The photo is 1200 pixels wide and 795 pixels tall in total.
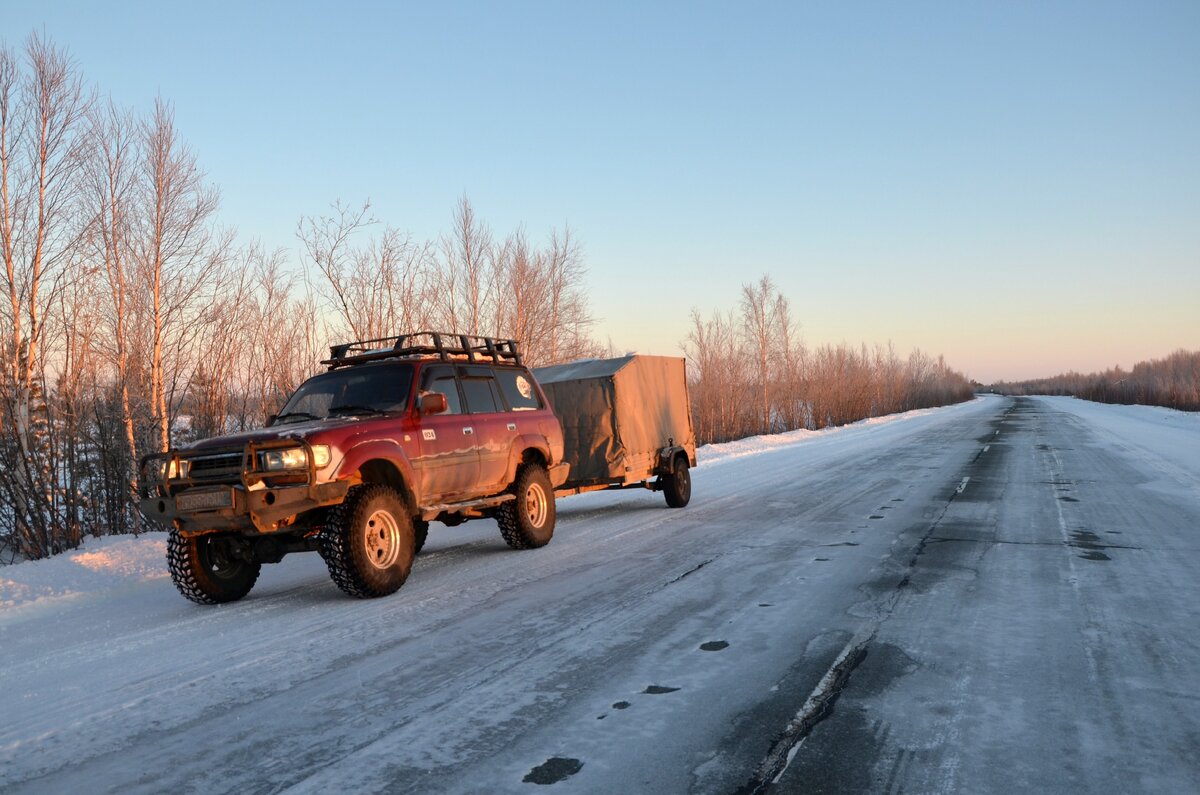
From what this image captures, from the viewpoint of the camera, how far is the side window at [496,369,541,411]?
9.64 meters

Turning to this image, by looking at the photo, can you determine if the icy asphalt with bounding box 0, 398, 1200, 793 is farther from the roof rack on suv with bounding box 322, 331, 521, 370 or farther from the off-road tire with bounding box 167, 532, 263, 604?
the roof rack on suv with bounding box 322, 331, 521, 370

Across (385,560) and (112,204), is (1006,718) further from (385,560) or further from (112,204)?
(112,204)

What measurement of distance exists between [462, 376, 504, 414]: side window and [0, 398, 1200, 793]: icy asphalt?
173cm

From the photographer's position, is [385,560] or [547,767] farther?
[385,560]

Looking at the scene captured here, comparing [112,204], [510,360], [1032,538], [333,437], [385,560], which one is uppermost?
[112,204]

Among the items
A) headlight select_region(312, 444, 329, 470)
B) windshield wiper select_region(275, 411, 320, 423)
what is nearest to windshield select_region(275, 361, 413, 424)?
windshield wiper select_region(275, 411, 320, 423)

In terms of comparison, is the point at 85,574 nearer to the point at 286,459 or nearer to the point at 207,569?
the point at 207,569

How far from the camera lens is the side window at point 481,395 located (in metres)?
8.94

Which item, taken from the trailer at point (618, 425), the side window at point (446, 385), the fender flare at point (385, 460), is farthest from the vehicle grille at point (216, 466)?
the trailer at point (618, 425)

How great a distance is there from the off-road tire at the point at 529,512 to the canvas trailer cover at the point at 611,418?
174 centimetres

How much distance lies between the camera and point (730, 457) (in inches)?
966

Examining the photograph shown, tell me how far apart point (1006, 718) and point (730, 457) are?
818 inches

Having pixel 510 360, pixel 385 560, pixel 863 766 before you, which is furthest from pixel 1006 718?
pixel 510 360

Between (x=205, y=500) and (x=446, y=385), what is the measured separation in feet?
9.13
